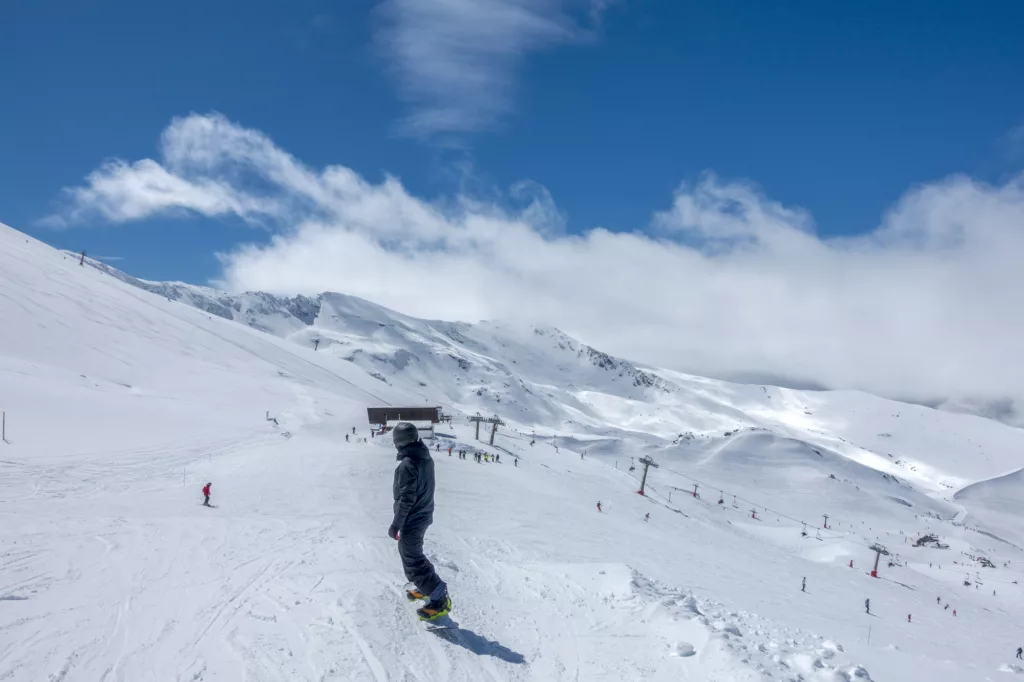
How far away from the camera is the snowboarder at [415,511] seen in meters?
6.87

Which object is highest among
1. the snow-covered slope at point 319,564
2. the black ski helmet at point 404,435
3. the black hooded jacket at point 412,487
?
the black ski helmet at point 404,435

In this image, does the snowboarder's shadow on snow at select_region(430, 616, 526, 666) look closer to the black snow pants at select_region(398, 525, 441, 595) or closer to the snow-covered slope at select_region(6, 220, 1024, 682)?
the snow-covered slope at select_region(6, 220, 1024, 682)

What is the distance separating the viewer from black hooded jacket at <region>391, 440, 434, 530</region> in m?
6.87

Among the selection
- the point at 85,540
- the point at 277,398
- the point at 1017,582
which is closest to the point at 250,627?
the point at 85,540

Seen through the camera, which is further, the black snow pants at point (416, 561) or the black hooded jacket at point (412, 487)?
the black snow pants at point (416, 561)

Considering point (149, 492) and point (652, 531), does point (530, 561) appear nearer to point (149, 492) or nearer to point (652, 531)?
point (149, 492)

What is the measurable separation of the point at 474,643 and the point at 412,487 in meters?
2.00

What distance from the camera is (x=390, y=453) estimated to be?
112ft

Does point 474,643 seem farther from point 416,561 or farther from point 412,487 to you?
point 412,487

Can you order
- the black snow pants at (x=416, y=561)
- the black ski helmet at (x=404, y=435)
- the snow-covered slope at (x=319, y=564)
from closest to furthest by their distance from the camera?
the snow-covered slope at (x=319, y=564) → the black ski helmet at (x=404, y=435) → the black snow pants at (x=416, y=561)

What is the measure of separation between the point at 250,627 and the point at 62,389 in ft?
112

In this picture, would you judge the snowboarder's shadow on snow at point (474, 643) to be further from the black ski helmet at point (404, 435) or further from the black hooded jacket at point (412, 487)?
the black ski helmet at point (404, 435)

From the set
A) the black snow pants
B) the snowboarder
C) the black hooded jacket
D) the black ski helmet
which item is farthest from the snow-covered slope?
the black ski helmet

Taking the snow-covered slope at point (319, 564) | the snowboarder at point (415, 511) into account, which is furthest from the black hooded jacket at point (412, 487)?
the snow-covered slope at point (319, 564)
